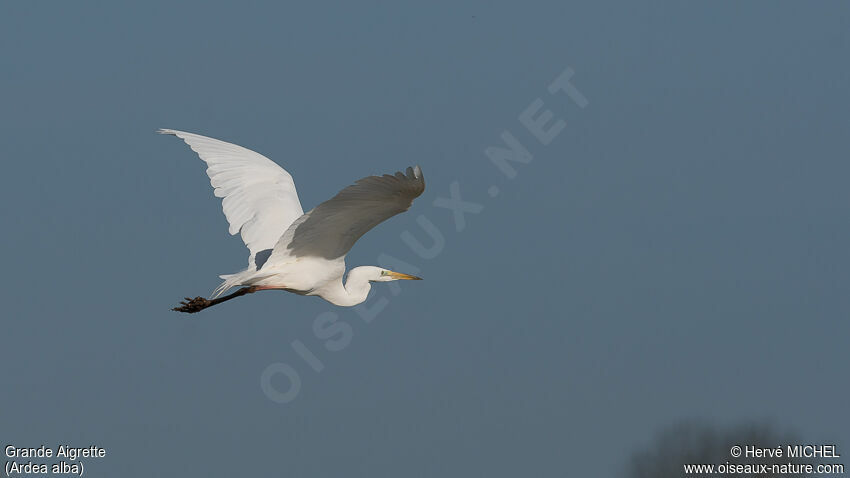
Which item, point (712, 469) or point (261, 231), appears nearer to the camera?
point (261, 231)

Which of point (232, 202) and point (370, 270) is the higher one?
point (232, 202)

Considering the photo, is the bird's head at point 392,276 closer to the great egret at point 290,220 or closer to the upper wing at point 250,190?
the great egret at point 290,220

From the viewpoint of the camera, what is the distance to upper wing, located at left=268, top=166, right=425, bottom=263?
54.9ft

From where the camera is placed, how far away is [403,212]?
17734 mm

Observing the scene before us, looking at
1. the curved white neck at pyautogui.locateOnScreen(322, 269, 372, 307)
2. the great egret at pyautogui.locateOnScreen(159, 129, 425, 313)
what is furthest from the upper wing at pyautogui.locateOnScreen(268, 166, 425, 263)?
the curved white neck at pyautogui.locateOnScreen(322, 269, 372, 307)

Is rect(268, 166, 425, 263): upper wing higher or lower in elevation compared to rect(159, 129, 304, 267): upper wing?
lower

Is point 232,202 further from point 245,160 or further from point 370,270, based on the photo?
point 370,270

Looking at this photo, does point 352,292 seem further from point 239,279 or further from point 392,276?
point 239,279

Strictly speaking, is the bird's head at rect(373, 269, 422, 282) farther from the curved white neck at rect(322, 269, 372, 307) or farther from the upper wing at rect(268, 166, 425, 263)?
the upper wing at rect(268, 166, 425, 263)

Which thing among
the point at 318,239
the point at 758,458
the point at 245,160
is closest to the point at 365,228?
the point at 318,239

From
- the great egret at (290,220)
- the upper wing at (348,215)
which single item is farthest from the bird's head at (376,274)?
the upper wing at (348,215)

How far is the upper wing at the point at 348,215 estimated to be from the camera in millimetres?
16719

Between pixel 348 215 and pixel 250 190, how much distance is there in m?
3.89

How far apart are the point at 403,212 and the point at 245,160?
5097 mm
